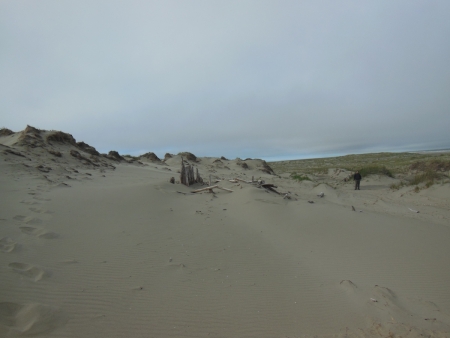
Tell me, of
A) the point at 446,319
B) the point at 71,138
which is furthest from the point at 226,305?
the point at 71,138

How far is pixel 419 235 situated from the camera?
23.6 ft

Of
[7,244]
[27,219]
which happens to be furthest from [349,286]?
[27,219]

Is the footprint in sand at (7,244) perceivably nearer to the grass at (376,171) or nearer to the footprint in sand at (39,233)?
the footprint in sand at (39,233)

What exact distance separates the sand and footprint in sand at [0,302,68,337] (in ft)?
0.04

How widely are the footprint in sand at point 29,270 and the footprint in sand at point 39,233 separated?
4.44 ft

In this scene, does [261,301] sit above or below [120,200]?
below

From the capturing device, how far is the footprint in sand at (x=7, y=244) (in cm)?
401

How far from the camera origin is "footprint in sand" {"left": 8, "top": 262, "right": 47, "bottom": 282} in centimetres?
348

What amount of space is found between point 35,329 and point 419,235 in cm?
885

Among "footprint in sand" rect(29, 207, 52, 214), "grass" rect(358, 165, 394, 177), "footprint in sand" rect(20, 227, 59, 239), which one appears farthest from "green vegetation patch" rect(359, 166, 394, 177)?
"footprint in sand" rect(20, 227, 59, 239)

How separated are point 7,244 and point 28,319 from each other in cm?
212

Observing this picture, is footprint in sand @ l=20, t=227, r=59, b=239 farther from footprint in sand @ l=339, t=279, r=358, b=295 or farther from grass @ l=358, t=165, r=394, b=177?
grass @ l=358, t=165, r=394, b=177

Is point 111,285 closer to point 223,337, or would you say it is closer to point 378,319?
point 223,337

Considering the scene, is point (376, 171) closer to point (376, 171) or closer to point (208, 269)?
point (376, 171)
